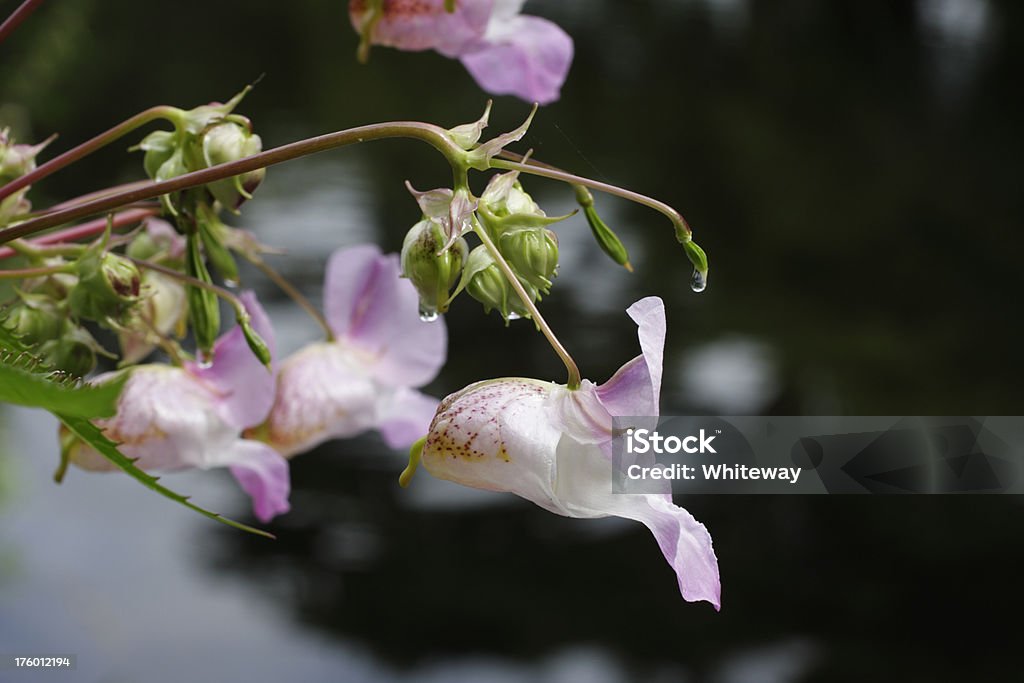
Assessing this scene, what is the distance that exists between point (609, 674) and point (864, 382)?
19.1 inches

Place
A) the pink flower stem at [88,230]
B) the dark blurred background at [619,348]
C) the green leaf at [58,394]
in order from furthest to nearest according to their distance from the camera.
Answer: the dark blurred background at [619,348] < the pink flower stem at [88,230] < the green leaf at [58,394]

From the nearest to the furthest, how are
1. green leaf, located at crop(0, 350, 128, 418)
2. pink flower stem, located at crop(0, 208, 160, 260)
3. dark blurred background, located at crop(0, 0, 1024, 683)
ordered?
green leaf, located at crop(0, 350, 128, 418), pink flower stem, located at crop(0, 208, 160, 260), dark blurred background, located at crop(0, 0, 1024, 683)

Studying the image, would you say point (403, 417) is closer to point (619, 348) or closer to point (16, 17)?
point (16, 17)

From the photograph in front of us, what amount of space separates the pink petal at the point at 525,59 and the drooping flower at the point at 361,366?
6 centimetres

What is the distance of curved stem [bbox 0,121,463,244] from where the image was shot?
0.15 m

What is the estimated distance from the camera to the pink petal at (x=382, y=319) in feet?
0.91

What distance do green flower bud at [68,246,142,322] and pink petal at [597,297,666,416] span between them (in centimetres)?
9

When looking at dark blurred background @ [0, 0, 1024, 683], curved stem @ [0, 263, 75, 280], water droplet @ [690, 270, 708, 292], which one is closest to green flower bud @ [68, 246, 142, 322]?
curved stem @ [0, 263, 75, 280]

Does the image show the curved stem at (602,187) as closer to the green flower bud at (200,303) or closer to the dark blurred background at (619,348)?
the green flower bud at (200,303)

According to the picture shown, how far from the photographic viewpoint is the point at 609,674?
105cm

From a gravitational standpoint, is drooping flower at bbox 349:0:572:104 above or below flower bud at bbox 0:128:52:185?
above

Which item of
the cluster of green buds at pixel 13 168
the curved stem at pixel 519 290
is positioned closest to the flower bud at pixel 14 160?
the cluster of green buds at pixel 13 168

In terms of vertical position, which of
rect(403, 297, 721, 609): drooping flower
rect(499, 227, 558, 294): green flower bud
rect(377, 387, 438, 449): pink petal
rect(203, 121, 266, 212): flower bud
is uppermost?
rect(203, 121, 266, 212): flower bud

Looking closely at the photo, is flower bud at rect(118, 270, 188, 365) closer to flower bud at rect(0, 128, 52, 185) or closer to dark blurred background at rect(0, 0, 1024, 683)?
flower bud at rect(0, 128, 52, 185)
